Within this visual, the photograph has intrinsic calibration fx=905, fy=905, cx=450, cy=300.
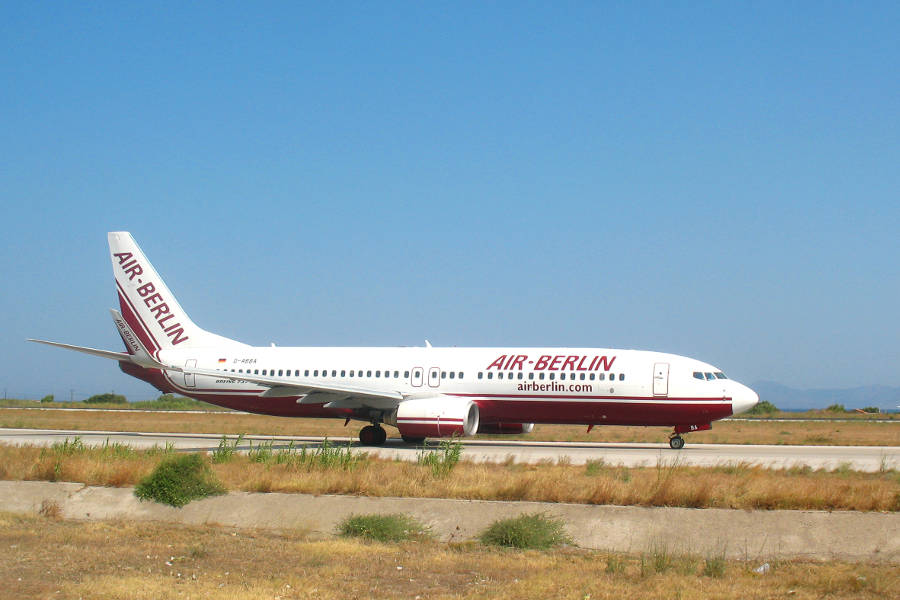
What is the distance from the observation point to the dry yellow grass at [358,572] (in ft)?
28.6

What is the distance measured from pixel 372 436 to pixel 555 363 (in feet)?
21.7

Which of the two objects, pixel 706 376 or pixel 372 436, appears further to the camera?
pixel 372 436

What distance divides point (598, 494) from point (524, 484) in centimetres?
128

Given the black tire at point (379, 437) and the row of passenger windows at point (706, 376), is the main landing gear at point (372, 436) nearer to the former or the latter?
the black tire at point (379, 437)

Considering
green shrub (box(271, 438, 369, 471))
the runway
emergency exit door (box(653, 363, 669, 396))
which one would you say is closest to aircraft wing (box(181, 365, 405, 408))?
the runway

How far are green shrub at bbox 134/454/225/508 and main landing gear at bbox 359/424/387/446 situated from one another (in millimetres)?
16062

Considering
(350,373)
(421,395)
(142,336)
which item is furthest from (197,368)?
(421,395)

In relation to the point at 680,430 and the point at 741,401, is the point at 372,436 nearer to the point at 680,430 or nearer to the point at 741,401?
the point at 680,430

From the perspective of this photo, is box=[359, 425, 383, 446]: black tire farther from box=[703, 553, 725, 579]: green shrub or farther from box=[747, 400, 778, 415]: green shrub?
box=[747, 400, 778, 415]: green shrub

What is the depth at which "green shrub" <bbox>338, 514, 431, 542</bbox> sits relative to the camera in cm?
1167

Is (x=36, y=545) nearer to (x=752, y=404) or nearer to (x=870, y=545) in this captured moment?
(x=870, y=545)

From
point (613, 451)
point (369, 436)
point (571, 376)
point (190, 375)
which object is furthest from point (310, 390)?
point (613, 451)

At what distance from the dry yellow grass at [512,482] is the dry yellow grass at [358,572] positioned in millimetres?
2411

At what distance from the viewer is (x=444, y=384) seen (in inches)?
1185
